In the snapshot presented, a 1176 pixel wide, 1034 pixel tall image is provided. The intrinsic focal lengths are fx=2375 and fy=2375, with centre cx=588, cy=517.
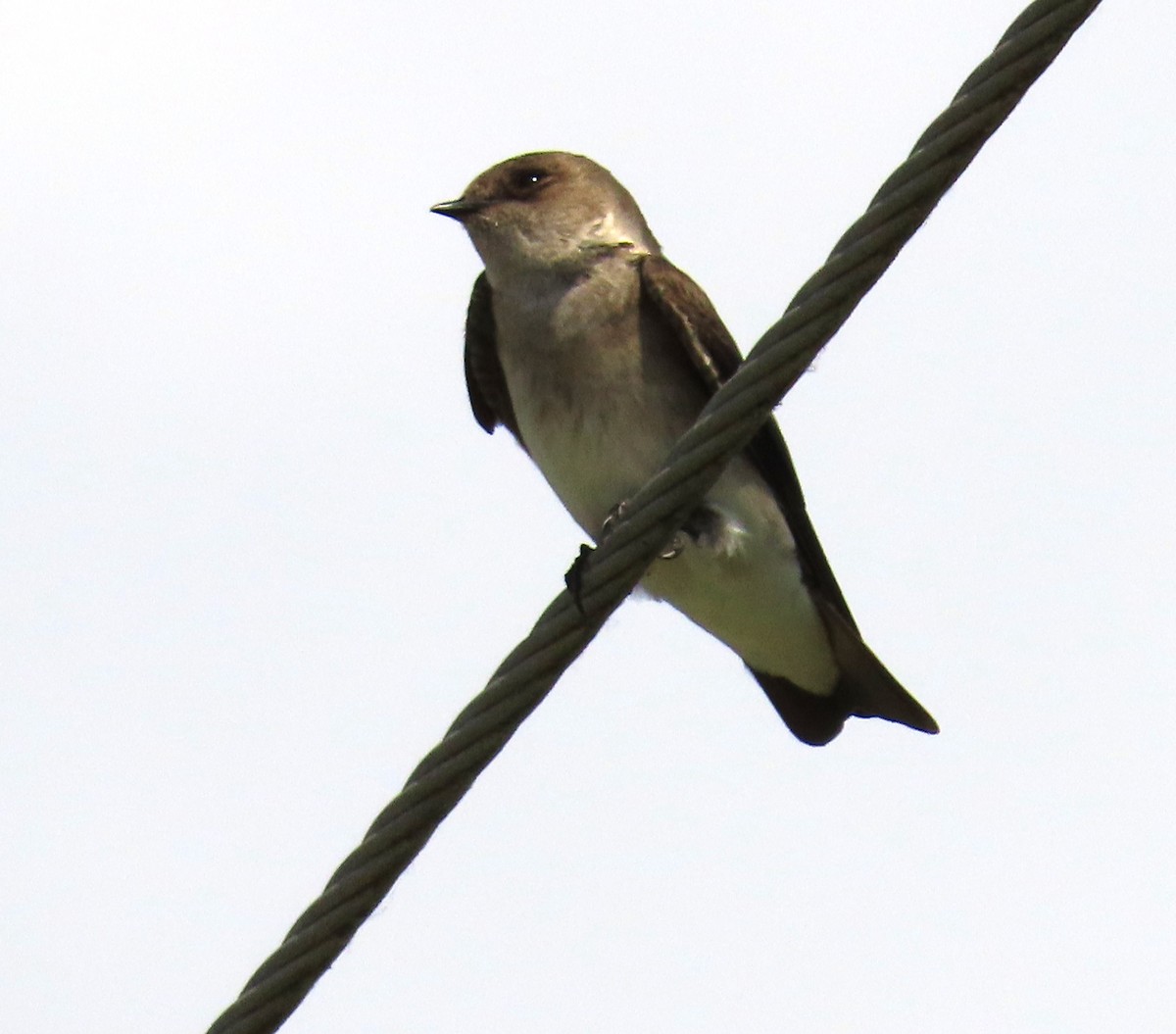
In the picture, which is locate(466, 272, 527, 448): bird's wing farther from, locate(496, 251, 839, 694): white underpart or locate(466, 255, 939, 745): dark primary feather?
locate(496, 251, 839, 694): white underpart

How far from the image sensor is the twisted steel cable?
11.6 ft

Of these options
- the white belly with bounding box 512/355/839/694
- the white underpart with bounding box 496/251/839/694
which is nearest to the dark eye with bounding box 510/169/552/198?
the white underpart with bounding box 496/251/839/694

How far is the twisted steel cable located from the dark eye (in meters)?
3.03

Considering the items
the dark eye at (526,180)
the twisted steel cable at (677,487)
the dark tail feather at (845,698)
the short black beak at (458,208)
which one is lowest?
the twisted steel cable at (677,487)

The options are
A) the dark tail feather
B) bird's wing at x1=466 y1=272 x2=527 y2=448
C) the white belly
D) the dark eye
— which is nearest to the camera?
the white belly

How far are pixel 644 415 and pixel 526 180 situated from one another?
1237 mm

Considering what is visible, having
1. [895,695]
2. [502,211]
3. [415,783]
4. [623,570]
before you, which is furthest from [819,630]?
[415,783]

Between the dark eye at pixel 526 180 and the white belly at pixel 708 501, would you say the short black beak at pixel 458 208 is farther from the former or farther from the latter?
the white belly at pixel 708 501

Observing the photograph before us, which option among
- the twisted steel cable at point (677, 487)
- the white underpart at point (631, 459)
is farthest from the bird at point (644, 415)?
the twisted steel cable at point (677, 487)

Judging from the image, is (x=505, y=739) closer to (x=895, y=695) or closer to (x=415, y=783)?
(x=415, y=783)

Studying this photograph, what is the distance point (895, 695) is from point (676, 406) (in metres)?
1.06

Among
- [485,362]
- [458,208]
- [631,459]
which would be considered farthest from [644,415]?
[458,208]

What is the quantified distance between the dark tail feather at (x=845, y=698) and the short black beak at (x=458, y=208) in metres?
1.54

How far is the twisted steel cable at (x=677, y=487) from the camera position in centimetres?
354
